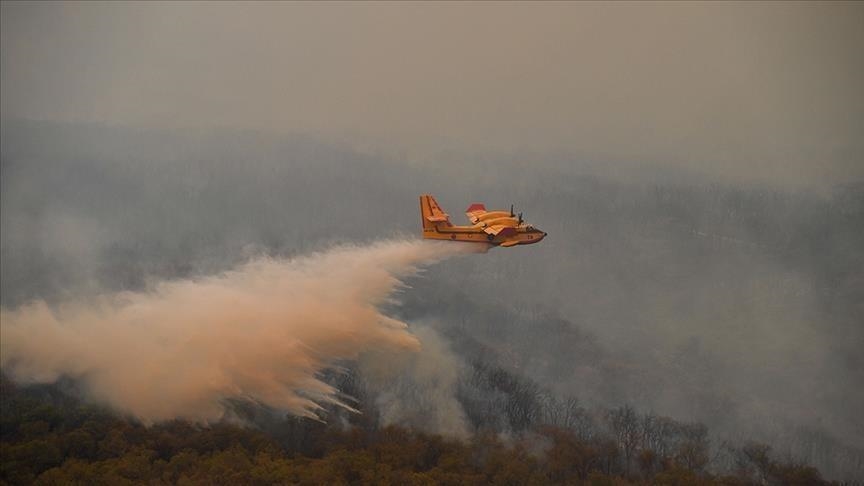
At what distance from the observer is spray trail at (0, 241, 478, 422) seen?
3866 cm

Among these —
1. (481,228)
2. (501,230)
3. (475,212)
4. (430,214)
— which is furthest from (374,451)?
(501,230)

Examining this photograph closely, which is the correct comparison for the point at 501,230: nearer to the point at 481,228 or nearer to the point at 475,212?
the point at 481,228

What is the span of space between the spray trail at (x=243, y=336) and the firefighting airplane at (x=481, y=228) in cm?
105

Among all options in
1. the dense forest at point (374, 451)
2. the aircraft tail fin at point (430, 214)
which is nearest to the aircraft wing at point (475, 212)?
the aircraft tail fin at point (430, 214)

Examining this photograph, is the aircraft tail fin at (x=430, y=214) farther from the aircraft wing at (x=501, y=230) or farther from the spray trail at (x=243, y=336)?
the aircraft wing at (x=501, y=230)

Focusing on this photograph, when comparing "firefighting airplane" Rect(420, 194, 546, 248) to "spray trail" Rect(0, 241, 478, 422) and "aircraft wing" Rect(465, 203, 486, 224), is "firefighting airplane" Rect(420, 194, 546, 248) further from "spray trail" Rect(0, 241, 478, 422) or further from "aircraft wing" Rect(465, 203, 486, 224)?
"spray trail" Rect(0, 241, 478, 422)

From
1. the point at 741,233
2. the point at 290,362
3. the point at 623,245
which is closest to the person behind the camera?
the point at 290,362

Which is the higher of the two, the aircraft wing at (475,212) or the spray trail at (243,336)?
the aircraft wing at (475,212)

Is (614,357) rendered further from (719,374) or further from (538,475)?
(538,475)

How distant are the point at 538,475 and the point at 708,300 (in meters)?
14.3

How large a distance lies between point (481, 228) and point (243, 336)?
473 inches

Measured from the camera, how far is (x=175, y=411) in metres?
40.2

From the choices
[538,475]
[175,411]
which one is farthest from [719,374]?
[175,411]

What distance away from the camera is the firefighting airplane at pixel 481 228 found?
1387 inches
